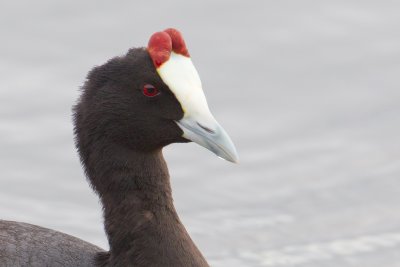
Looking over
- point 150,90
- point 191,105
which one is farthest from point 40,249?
point 191,105

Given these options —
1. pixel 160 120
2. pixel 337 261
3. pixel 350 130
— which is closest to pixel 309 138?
pixel 350 130

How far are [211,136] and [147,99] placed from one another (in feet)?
1.52

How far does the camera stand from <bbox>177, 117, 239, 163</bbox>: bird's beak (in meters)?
8.24

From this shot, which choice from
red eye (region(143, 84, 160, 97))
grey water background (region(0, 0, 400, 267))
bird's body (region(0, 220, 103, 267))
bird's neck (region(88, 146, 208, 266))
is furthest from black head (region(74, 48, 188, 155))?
grey water background (region(0, 0, 400, 267))

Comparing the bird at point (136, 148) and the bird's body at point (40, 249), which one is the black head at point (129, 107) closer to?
the bird at point (136, 148)

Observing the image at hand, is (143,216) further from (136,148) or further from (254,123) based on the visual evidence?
(254,123)

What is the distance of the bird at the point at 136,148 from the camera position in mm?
8422

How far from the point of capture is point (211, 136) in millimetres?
8297

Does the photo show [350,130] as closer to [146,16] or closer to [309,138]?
[309,138]

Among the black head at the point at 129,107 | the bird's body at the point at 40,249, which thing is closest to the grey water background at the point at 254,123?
the bird's body at the point at 40,249

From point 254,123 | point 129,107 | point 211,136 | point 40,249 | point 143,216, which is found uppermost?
point 254,123

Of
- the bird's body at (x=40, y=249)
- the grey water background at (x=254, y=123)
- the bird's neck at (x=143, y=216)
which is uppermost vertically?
the grey water background at (x=254, y=123)

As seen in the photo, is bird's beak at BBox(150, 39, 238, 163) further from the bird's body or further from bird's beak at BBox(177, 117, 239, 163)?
the bird's body

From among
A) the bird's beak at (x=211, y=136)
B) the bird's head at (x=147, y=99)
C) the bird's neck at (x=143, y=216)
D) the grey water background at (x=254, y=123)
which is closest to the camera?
the bird's beak at (x=211, y=136)
